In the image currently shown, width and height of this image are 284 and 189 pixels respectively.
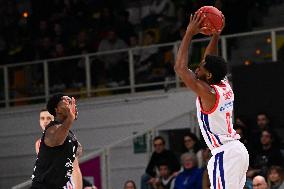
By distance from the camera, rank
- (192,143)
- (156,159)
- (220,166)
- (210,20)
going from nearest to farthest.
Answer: (210,20) < (220,166) < (192,143) < (156,159)

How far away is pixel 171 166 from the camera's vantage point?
49.9 ft

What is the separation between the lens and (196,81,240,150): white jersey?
9.37 meters

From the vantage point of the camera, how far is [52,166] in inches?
384

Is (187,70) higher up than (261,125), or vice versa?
(187,70)

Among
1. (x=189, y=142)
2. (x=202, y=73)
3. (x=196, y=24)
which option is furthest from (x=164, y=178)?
(x=196, y=24)

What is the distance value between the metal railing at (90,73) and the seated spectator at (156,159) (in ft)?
5.84

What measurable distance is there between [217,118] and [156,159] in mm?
6291

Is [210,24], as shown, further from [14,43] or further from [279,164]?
[14,43]

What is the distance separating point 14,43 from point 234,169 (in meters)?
12.1

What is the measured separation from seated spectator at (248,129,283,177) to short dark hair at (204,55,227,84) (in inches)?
200

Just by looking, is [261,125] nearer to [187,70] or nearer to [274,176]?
[274,176]

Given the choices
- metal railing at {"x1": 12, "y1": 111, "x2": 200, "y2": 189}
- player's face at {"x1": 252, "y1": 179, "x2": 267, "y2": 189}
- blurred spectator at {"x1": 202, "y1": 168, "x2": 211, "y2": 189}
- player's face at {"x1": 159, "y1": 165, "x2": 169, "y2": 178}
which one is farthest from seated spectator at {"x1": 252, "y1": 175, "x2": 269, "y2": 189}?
metal railing at {"x1": 12, "y1": 111, "x2": 200, "y2": 189}

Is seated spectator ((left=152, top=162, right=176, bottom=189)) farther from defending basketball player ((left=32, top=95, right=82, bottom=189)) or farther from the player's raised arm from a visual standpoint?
the player's raised arm

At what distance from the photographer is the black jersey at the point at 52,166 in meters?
9.75
